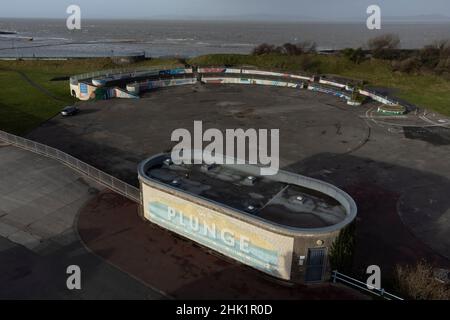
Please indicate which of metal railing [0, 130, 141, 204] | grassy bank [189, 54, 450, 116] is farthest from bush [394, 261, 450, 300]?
grassy bank [189, 54, 450, 116]

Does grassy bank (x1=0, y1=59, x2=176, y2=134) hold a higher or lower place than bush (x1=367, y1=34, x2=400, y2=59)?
lower

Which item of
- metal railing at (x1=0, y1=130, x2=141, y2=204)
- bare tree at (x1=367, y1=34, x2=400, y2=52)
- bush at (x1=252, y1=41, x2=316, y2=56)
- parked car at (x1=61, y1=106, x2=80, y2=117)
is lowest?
metal railing at (x1=0, y1=130, x2=141, y2=204)

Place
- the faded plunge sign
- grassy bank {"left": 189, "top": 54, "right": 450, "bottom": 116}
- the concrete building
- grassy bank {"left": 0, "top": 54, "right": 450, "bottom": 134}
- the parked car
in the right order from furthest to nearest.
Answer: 1. grassy bank {"left": 189, "top": 54, "right": 450, "bottom": 116}
2. grassy bank {"left": 0, "top": 54, "right": 450, "bottom": 134}
3. the parked car
4. the faded plunge sign
5. the concrete building

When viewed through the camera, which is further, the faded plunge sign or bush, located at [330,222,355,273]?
the faded plunge sign

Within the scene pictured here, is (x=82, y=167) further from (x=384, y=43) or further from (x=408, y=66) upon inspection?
(x=384, y=43)

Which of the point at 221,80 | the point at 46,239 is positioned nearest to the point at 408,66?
the point at 221,80

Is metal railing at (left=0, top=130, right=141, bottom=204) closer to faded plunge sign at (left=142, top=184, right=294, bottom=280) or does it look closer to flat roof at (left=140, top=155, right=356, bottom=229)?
flat roof at (left=140, top=155, right=356, bottom=229)

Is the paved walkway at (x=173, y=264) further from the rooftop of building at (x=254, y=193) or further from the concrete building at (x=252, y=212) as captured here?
the rooftop of building at (x=254, y=193)
